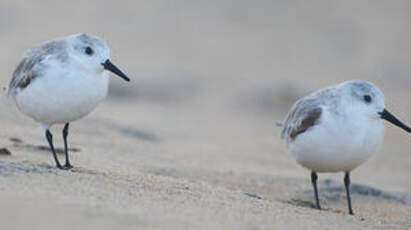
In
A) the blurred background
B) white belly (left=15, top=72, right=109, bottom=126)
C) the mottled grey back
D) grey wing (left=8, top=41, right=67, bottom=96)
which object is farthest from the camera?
the blurred background

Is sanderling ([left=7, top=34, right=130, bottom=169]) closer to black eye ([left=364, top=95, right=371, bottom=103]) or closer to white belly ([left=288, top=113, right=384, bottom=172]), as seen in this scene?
white belly ([left=288, top=113, right=384, bottom=172])

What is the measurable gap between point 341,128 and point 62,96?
2413mm

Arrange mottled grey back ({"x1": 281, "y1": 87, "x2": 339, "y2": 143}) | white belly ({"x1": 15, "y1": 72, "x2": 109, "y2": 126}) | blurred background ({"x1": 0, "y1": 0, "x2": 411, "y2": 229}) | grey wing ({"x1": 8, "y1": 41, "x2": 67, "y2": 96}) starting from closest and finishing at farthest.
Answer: white belly ({"x1": 15, "y1": 72, "x2": 109, "y2": 126}) < grey wing ({"x1": 8, "y1": 41, "x2": 67, "y2": 96}) < mottled grey back ({"x1": 281, "y1": 87, "x2": 339, "y2": 143}) < blurred background ({"x1": 0, "y1": 0, "x2": 411, "y2": 229})

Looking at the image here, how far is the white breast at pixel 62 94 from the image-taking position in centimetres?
723

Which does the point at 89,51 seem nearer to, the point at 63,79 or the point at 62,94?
the point at 63,79

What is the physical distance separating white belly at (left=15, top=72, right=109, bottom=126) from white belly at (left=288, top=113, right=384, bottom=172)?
1.91 metres

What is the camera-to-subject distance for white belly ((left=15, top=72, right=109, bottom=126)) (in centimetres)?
723

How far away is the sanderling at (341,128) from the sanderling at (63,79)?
6.02 feet

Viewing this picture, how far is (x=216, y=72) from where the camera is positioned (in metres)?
15.7

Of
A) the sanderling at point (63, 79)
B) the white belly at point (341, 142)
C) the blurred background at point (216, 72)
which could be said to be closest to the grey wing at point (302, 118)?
the white belly at point (341, 142)

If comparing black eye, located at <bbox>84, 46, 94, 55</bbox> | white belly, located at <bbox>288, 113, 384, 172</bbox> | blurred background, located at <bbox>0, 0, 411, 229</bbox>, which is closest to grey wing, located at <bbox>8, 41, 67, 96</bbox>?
black eye, located at <bbox>84, 46, 94, 55</bbox>

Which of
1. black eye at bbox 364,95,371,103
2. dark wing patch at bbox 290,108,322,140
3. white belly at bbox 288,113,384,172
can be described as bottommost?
white belly at bbox 288,113,384,172

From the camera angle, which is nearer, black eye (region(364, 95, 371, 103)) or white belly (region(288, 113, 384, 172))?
white belly (region(288, 113, 384, 172))

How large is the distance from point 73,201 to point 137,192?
0.82 m
